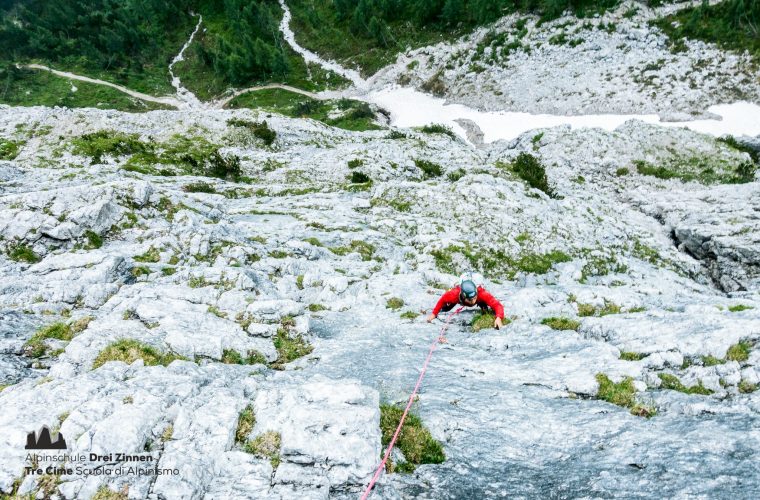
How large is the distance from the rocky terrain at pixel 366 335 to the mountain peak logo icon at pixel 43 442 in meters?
0.14

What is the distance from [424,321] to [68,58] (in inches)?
5896

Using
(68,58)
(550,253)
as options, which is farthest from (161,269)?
(68,58)

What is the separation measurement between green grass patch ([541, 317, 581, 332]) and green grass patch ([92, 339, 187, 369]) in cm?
1230

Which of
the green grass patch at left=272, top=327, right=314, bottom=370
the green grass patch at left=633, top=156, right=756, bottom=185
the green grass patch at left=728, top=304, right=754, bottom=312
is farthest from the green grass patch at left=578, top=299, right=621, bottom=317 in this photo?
the green grass patch at left=633, top=156, right=756, bottom=185

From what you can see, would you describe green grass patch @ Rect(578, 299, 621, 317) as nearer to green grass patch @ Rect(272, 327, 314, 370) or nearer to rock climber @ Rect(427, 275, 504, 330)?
rock climber @ Rect(427, 275, 504, 330)

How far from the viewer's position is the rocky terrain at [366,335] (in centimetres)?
730

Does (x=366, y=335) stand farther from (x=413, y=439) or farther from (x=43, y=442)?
(x=43, y=442)

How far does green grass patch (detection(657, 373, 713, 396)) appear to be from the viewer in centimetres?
896

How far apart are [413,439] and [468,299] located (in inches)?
287

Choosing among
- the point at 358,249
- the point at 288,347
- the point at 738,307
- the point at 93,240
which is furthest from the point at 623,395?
the point at 93,240

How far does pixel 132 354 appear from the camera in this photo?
10188mm

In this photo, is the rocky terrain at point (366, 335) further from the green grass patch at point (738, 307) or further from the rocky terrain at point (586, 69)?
the rocky terrain at point (586, 69)

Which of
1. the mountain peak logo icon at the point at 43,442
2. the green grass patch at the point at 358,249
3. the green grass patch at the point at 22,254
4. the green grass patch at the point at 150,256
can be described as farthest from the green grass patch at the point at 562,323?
the green grass patch at the point at 22,254

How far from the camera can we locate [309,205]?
2884 cm
